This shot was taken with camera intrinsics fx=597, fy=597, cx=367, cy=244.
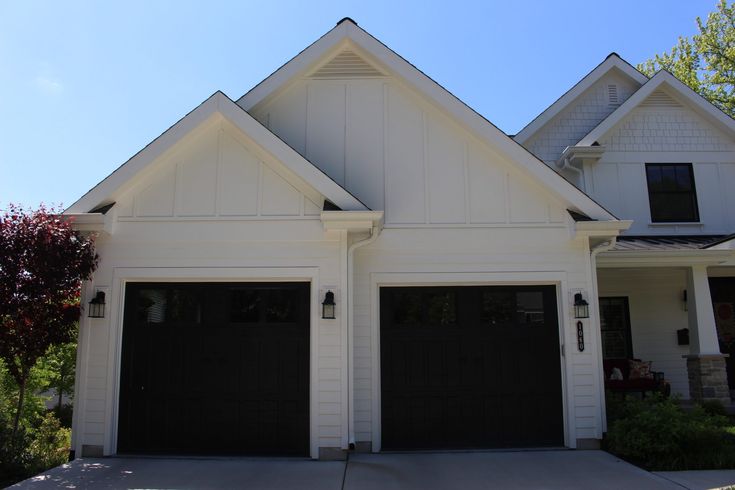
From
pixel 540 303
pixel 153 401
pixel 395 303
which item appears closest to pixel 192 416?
pixel 153 401

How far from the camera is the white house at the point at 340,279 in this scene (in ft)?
28.3

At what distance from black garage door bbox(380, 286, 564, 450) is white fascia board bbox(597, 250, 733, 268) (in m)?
2.03

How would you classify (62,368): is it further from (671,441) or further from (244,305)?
(671,441)

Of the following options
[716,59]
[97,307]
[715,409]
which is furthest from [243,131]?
[716,59]

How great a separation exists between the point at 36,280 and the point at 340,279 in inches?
160

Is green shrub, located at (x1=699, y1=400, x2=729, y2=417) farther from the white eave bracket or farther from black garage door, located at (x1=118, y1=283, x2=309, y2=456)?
black garage door, located at (x1=118, y1=283, x2=309, y2=456)

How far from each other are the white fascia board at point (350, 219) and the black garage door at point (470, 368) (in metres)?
1.50

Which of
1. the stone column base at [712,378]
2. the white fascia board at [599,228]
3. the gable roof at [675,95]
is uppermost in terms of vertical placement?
the gable roof at [675,95]

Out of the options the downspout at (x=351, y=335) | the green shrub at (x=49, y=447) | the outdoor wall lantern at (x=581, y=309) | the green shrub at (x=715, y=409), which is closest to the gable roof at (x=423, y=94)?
the outdoor wall lantern at (x=581, y=309)

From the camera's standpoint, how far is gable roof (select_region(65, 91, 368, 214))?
852 cm

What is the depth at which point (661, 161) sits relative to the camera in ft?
43.4

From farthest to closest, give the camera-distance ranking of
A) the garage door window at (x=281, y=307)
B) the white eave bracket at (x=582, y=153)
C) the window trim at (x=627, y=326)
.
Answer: the white eave bracket at (x=582, y=153), the window trim at (x=627, y=326), the garage door window at (x=281, y=307)

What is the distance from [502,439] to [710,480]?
2.88m

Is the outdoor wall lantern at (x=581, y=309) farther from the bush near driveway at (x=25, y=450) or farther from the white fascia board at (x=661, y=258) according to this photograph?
the bush near driveway at (x=25, y=450)
